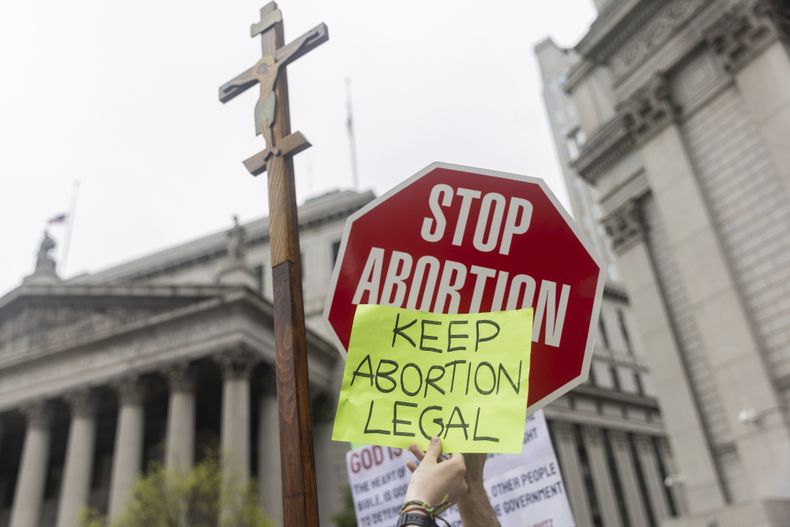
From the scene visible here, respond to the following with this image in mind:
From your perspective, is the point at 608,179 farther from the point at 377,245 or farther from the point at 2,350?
the point at 2,350

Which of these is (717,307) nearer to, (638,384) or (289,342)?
(289,342)

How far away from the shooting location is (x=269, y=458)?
2930 cm

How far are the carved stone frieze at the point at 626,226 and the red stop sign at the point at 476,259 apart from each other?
22.0m

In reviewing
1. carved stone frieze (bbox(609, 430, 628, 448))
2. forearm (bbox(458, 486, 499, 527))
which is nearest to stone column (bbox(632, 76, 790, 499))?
forearm (bbox(458, 486, 499, 527))

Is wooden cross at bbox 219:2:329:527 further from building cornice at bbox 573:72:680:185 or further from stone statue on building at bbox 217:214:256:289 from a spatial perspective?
stone statue on building at bbox 217:214:256:289

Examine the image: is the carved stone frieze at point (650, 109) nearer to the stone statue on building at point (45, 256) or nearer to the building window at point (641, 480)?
the stone statue on building at point (45, 256)

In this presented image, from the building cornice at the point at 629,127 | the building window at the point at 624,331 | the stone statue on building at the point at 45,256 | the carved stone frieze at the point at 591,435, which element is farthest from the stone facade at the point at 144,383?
the building window at the point at 624,331

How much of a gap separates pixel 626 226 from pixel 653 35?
680 cm

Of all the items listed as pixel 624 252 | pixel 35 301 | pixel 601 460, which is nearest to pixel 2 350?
Answer: pixel 35 301

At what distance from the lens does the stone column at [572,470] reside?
154 feet

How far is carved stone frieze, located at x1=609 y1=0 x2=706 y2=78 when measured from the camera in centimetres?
2284

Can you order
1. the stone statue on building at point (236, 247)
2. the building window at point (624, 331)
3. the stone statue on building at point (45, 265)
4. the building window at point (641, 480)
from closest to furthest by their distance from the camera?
the stone statue on building at point (236, 247) → the stone statue on building at point (45, 265) → the building window at point (641, 480) → the building window at point (624, 331)

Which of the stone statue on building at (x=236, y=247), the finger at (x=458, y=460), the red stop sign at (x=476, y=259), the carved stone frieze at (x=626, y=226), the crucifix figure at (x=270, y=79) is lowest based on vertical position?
the finger at (x=458, y=460)

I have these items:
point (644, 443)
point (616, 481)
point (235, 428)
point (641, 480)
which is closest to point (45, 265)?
point (235, 428)
